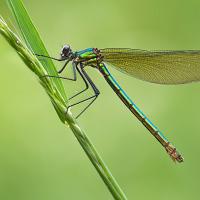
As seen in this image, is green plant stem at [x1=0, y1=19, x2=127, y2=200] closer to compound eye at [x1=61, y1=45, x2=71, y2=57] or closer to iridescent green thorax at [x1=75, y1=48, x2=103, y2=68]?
compound eye at [x1=61, y1=45, x2=71, y2=57]

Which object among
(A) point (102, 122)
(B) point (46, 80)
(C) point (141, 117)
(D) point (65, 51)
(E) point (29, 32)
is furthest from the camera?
(A) point (102, 122)

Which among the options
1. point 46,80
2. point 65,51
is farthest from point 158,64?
point 46,80

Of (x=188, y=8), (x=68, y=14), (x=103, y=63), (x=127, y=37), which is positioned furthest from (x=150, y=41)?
(x=103, y=63)

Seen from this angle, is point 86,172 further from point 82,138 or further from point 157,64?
point 82,138

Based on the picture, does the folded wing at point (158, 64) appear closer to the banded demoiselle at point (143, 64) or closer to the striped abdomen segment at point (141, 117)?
the banded demoiselle at point (143, 64)

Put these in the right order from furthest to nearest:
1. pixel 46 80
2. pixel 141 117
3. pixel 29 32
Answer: pixel 141 117 < pixel 29 32 < pixel 46 80

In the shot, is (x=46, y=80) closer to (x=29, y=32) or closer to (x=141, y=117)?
(x=29, y=32)
